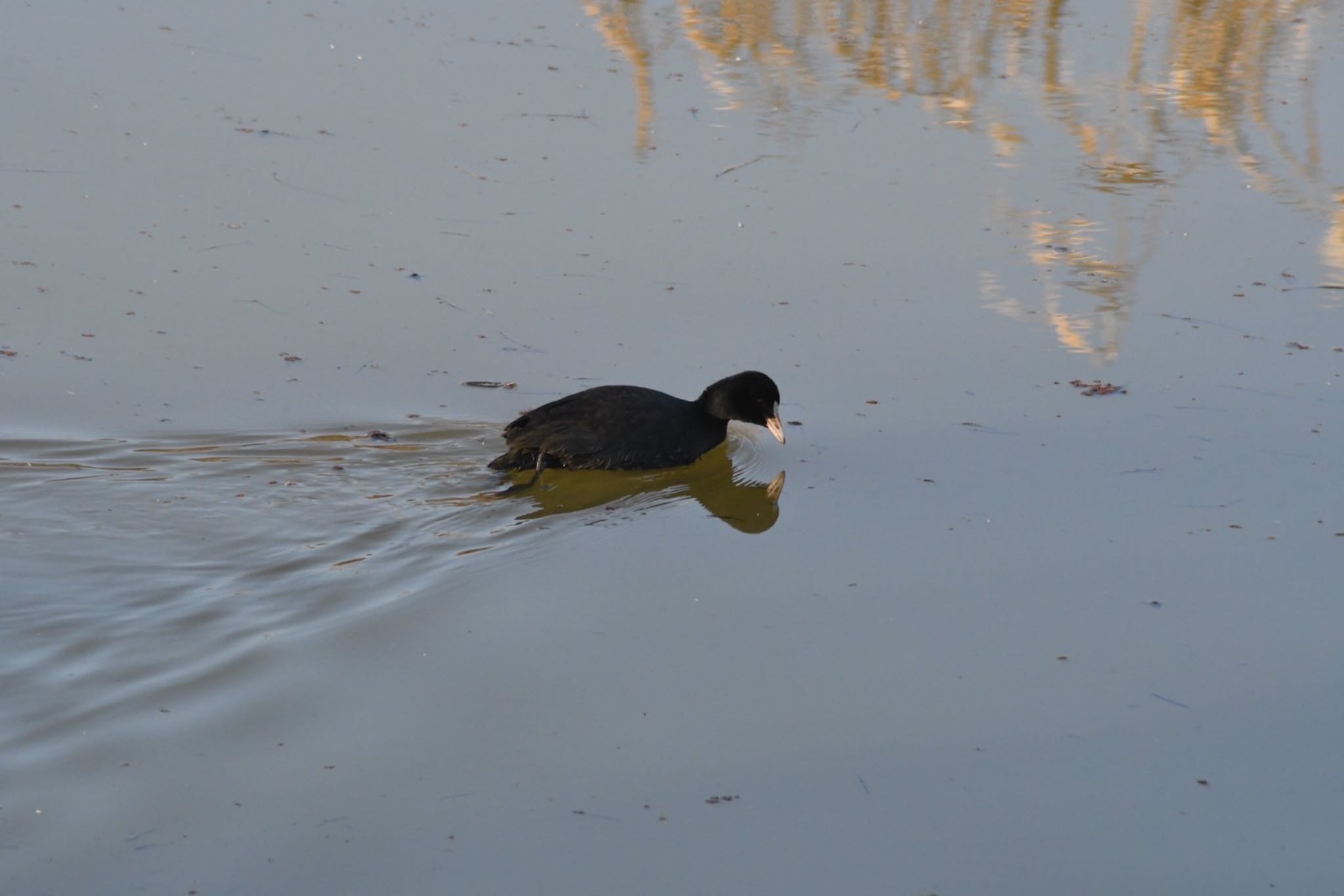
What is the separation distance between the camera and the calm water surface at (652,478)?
4.22 metres

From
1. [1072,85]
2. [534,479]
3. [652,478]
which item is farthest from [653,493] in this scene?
[1072,85]

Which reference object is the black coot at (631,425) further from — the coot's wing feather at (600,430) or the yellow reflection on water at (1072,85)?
the yellow reflection on water at (1072,85)

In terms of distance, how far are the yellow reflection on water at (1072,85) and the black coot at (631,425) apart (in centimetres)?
193

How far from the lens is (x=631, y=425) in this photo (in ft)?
22.0

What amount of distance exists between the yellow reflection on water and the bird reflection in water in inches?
81.1

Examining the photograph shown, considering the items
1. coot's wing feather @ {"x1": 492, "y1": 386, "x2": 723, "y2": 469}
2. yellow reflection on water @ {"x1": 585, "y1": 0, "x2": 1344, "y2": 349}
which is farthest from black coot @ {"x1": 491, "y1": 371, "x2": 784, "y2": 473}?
yellow reflection on water @ {"x1": 585, "y1": 0, "x2": 1344, "y2": 349}

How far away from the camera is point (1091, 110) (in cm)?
1154

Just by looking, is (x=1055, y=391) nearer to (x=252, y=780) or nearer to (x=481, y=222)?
(x=481, y=222)

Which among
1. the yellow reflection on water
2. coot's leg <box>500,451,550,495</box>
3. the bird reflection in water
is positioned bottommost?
the bird reflection in water

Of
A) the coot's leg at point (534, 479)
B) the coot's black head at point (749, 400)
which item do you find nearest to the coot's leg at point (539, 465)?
the coot's leg at point (534, 479)

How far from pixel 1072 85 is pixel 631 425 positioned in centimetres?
693

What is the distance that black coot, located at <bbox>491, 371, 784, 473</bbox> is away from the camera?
6.61m

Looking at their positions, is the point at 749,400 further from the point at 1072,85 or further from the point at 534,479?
the point at 1072,85

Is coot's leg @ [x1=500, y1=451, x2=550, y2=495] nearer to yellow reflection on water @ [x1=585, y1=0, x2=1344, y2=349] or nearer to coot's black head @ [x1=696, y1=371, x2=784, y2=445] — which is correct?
coot's black head @ [x1=696, y1=371, x2=784, y2=445]
